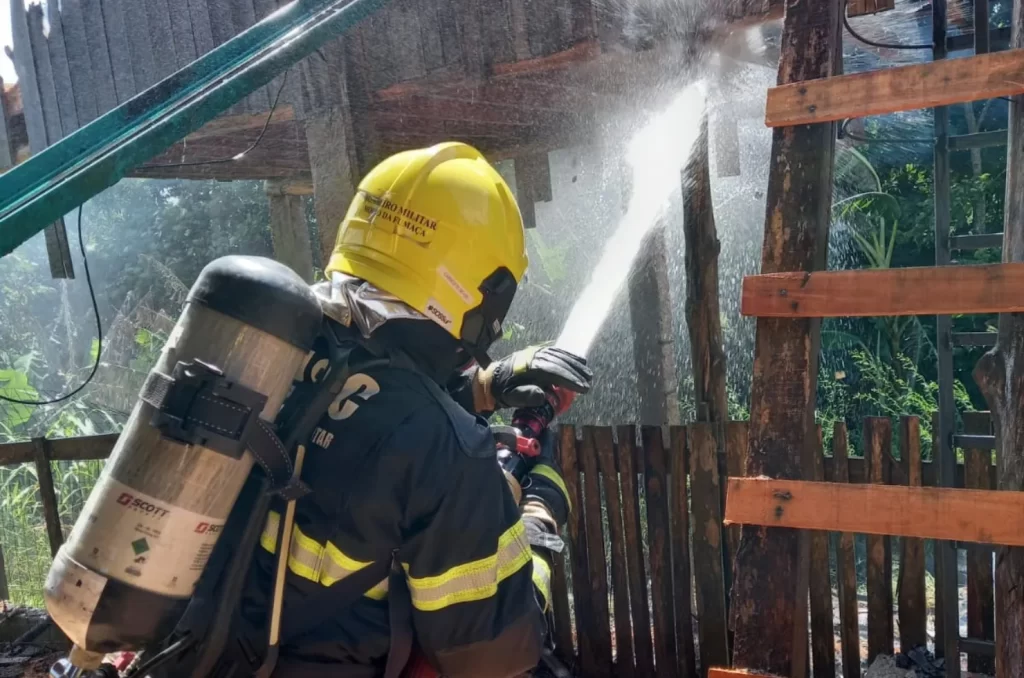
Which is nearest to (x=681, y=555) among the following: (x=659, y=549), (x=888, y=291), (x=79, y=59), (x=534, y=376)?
(x=659, y=549)

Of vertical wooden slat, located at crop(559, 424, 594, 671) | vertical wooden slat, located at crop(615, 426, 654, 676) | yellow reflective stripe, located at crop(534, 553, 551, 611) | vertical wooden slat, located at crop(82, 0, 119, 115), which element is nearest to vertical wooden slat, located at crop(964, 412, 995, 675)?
vertical wooden slat, located at crop(615, 426, 654, 676)

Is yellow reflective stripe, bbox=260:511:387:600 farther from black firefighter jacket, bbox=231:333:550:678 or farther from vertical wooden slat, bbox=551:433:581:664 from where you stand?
vertical wooden slat, bbox=551:433:581:664

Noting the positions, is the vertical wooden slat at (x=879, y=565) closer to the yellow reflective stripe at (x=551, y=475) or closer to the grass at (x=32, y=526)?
the yellow reflective stripe at (x=551, y=475)

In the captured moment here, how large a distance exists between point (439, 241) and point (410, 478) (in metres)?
0.57

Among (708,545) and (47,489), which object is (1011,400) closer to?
(708,545)

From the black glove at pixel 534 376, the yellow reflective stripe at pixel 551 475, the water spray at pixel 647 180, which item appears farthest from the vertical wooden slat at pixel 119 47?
the yellow reflective stripe at pixel 551 475

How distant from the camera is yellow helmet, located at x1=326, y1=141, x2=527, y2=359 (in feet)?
6.61

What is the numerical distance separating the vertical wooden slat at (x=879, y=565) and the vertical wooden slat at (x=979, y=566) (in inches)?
13.2

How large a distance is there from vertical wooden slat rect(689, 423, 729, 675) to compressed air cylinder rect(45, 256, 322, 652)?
2.82 m

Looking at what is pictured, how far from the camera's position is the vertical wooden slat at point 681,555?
4.28 m

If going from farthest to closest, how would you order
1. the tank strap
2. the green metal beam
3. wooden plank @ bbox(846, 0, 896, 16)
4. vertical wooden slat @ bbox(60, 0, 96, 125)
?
vertical wooden slat @ bbox(60, 0, 96, 125)
wooden plank @ bbox(846, 0, 896, 16)
the green metal beam
the tank strap

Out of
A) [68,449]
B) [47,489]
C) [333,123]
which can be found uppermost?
[333,123]

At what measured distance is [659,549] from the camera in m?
4.41

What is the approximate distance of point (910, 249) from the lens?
11250 mm
